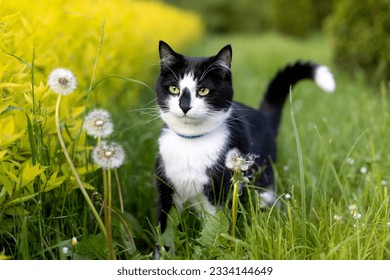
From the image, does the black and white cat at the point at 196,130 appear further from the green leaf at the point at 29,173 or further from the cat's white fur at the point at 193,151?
the green leaf at the point at 29,173

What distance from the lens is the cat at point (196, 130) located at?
1.72m

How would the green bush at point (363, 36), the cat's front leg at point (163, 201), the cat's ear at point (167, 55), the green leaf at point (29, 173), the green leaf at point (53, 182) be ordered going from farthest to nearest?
the green bush at point (363, 36) → the cat's front leg at point (163, 201) → the cat's ear at point (167, 55) → the green leaf at point (53, 182) → the green leaf at point (29, 173)

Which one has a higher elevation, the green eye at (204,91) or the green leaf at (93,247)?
the green eye at (204,91)

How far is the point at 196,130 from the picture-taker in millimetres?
1812

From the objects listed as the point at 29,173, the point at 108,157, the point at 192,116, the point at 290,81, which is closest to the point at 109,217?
the point at 108,157

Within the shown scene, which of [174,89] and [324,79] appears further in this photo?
[324,79]

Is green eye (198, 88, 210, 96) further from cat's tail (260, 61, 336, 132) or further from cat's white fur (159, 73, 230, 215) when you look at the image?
cat's tail (260, 61, 336, 132)

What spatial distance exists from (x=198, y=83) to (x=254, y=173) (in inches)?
20.6

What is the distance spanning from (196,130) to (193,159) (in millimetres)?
109

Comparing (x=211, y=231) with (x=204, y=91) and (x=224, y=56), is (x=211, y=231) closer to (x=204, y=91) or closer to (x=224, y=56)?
(x=204, y=91)

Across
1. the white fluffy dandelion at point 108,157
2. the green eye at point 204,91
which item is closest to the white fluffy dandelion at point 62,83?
the white fluffy dandelion at point 108,157

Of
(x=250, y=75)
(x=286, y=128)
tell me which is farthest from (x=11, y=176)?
(x=250, y=75)
